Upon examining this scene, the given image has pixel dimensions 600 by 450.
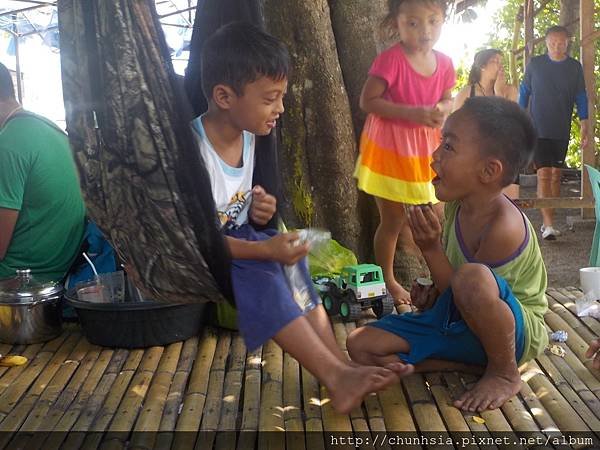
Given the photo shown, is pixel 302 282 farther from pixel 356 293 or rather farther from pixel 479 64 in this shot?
pixel 479 64

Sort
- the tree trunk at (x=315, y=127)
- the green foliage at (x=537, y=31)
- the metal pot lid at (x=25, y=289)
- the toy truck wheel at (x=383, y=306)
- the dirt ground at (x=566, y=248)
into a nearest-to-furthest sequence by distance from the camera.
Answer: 1. the metal pot lid at (x=25, y=289)
2. the toy truck wheel at (x=383, y=306)
3. the tree trunk at (x=315, y=127)
4. the dirt ground at (x=566, y=248)
5. the green foliage at (x=537, y=31)

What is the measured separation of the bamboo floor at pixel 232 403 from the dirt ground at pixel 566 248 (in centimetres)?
192

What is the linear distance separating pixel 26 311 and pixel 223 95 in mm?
1345

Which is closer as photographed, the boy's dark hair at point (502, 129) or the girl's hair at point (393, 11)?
the boy's dark hair at point (502, 129)

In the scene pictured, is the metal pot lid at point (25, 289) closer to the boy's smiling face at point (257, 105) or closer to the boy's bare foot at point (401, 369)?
the boy's smiling face at point (257, 105)

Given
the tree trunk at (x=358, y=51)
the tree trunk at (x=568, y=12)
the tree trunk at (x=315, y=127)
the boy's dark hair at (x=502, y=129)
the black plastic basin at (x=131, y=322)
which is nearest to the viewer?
the boy's dark hair at (x=502, y=129)

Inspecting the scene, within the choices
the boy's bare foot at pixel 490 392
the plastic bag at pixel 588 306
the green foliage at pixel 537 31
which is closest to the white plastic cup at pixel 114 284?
the boy's bare foot at pixel 490 392

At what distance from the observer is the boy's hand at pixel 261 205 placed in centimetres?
216

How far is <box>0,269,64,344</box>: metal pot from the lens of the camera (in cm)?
288

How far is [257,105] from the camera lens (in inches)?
82.0

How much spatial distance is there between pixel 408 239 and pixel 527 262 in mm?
1408

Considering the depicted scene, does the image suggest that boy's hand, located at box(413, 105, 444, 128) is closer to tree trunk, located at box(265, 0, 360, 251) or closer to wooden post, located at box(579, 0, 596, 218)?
tree trunk, located at box(265, 0, 360, 251)

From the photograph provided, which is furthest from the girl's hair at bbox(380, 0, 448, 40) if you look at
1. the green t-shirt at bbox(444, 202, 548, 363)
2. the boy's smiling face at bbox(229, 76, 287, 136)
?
the boy's smiling face at bbox(229, 76, 287, 136)

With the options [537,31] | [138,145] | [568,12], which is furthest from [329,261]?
[537,31]
